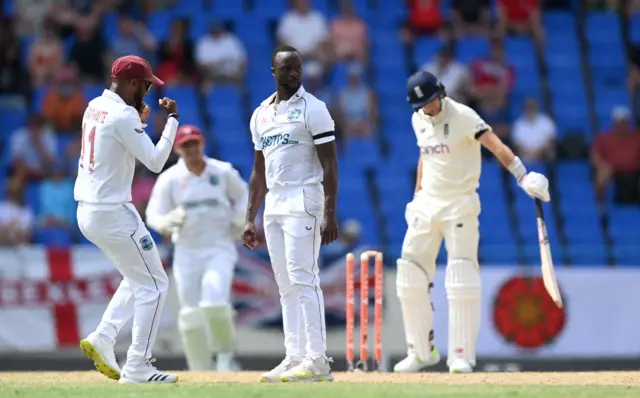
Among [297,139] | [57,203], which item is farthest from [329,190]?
[57,203]

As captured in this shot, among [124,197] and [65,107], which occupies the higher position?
[65,107]

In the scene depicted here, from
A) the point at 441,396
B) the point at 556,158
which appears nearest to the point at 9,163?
the point at 556,158

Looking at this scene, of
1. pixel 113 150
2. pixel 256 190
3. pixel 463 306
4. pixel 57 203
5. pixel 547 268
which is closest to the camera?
pixel 113 150

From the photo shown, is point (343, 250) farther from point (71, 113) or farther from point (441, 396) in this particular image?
point (441, 396)

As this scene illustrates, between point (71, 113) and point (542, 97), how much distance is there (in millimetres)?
6191

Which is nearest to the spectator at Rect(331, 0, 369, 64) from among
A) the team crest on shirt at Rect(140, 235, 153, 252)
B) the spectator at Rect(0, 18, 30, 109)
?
the spectator at Rect(0, 18, 30, 109)

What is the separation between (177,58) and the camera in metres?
18.6

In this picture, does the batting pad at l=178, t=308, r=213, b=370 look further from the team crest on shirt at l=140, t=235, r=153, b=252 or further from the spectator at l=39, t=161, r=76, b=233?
the spectator at l=39, t=161, r=76, b=233

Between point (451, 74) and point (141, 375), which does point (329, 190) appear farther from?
point (451, 74)

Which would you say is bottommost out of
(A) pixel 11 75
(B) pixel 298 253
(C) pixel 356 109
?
(B) pixel 298 253

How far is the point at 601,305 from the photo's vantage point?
48.0 ft

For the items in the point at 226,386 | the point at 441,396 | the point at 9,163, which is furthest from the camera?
the point at 9,163

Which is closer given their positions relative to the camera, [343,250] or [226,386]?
[226,386]

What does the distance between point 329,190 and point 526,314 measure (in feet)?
19.3
